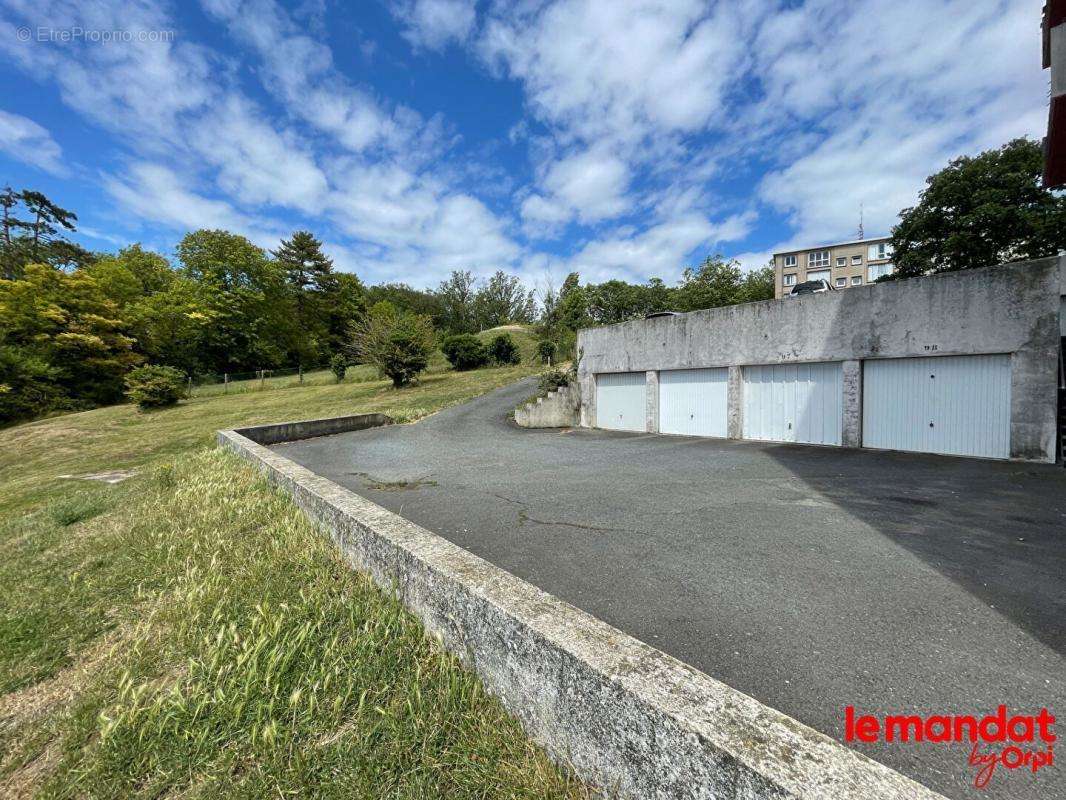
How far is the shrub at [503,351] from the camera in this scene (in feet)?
99.1

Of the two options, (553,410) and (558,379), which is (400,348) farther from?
(553,410)

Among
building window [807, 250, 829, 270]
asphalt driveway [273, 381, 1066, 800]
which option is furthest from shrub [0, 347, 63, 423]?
building window [807, 250, 829, 270]

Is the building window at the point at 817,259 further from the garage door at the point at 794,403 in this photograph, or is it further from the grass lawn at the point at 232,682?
the grass lawn at the point at 232,682

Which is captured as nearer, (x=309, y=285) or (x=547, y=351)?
(x=547, y=351)

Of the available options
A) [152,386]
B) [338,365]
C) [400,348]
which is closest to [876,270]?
[400,348]

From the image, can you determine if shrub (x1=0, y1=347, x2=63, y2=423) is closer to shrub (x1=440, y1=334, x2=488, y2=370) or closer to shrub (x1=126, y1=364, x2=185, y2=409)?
shrub (x1=126, y1=364, x2=185, y2=409)

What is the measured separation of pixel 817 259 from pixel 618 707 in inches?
2606

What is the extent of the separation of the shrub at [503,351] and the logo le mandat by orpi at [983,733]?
28.8 metres

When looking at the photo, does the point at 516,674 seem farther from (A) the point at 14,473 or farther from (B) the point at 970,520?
(A) the point at 14,473

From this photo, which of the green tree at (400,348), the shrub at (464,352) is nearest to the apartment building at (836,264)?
the shrub at (464,352)

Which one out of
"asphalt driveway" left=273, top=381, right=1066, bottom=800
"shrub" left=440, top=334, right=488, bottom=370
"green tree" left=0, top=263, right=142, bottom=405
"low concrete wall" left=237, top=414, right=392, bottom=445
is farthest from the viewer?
"shrub" left=440, top=334, right=488, bottom=370

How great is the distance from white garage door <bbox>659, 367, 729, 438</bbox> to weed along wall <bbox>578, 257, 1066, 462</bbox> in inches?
1.2

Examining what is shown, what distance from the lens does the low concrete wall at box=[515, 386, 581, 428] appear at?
14281 mm

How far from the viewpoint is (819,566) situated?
3.56 meters
